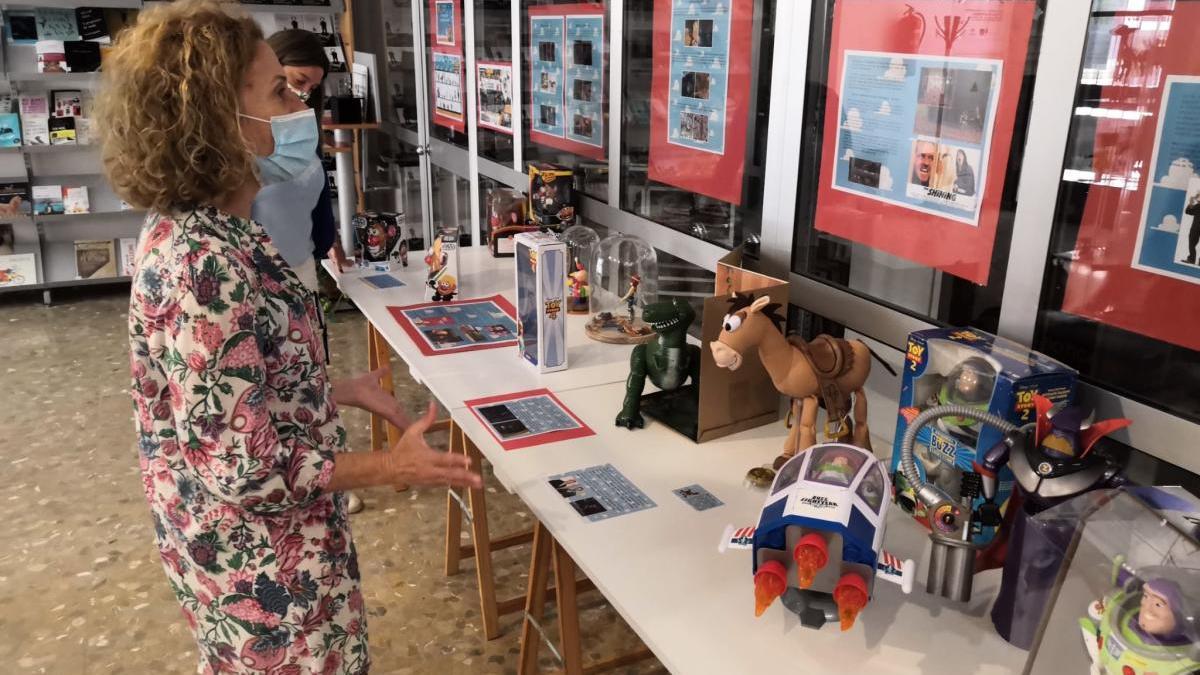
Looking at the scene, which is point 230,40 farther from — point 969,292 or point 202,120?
point 969,292

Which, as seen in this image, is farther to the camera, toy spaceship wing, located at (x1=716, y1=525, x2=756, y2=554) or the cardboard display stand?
the cardboard display stand

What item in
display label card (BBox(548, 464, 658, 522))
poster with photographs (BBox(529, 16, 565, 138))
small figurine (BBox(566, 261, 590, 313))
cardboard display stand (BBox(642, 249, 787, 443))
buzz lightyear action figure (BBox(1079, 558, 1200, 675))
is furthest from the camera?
poster with photographs (BBox(529, 16, 565, 138))

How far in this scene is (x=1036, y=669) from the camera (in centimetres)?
105

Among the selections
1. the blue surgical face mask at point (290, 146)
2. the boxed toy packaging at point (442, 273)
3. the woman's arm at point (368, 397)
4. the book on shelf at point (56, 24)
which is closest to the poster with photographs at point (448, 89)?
the boxed toy packaging at point (442, 273)

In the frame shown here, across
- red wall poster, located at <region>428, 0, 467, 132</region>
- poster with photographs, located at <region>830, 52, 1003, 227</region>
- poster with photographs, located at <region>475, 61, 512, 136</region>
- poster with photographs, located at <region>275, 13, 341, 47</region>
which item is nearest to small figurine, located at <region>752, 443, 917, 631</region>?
poster with photographs, located at <region>830, 52, 1003, 227</region>

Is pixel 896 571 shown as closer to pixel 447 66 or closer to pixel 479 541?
pixel 479 541

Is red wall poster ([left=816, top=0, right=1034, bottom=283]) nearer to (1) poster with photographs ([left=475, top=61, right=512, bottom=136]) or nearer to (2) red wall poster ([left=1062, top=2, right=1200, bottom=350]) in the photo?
(2) red wall poster ([left=1062, top=2, right=1200, bottom=350])

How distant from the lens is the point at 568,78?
3209 millimetres

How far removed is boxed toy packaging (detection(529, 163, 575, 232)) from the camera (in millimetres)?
3062

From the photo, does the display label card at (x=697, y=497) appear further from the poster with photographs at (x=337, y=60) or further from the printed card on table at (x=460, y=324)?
the poster with photographs at (x=337, y=60)

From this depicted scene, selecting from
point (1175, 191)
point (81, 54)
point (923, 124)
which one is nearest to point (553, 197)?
point (923, 124)

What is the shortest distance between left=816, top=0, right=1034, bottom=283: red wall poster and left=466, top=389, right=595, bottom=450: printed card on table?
2.48 ft

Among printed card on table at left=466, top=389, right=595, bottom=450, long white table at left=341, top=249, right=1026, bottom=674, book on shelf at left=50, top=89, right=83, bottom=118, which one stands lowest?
long white table at left=341, top=249, right=1026, bottom=674

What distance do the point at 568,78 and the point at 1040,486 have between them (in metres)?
2.43
